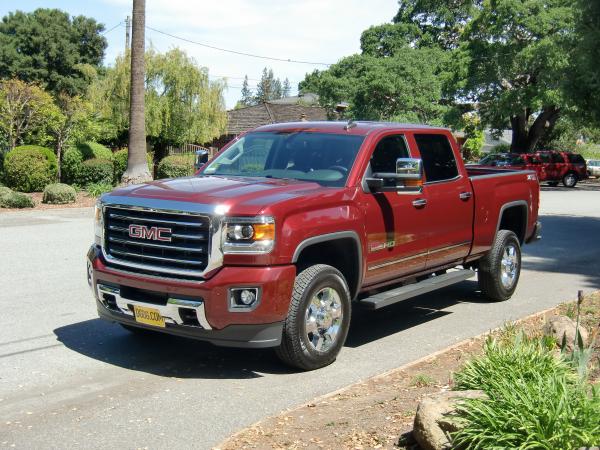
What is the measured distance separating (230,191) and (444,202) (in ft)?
8.87

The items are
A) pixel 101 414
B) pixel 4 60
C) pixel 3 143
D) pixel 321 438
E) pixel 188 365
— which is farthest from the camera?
pixel 4 60

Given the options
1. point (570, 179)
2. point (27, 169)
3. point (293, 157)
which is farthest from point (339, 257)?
point (570, 179)

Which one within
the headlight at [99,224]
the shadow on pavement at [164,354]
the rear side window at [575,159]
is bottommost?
the shadow on pavement at [164,354]

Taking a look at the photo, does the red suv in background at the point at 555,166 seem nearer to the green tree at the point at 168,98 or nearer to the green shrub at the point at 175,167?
the green tree at the point at 168,98

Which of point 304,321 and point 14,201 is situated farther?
point 14,201

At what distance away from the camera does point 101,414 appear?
5.25 metres

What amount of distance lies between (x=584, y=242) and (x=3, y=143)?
63.5ft

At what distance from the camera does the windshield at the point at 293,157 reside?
7.00 metres

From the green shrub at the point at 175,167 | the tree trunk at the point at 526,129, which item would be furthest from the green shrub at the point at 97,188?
the tree trunk at the point at 526,129

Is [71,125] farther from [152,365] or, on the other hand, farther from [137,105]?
[152,365]

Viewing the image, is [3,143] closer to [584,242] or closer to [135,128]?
[135,128]

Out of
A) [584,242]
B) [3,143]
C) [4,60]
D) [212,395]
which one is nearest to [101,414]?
[212,395]

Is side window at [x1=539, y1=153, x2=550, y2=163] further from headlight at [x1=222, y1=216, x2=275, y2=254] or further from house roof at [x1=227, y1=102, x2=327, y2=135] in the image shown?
headlight at [x1=222, y1=216, x2=275, y2=254]

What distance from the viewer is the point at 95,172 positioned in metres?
25.5
